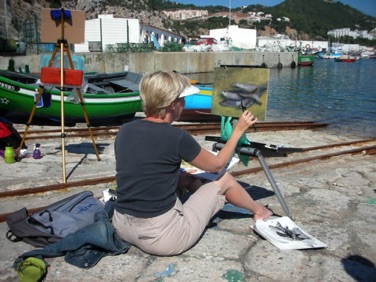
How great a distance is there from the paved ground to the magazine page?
0.06 m

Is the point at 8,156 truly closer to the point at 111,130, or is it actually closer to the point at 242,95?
the point at 111,130

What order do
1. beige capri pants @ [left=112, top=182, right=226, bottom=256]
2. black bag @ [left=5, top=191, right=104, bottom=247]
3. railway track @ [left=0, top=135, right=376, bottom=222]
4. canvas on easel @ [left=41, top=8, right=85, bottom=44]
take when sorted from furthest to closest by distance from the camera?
canvas on easel @ [left=41, top=8, right=85, bottom=44], railway track @ [left=0, top=135, right=376, bottom=222], black bag @ [left=5, top=191, right=104, bottom=247], beige capri pants @ [left=112, top=182, right=226, bottom=256]

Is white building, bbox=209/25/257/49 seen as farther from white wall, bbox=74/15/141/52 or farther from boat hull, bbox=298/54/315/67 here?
white wall, bbox=74/15/141/52

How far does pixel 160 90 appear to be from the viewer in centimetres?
309

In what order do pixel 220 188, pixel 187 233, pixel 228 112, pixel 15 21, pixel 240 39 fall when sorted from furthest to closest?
pixel 240 39 → pixel 15 21 → pixel 228 112 → pixel 220 188 → pixel 187 233

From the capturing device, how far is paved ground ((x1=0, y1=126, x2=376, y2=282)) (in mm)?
3271

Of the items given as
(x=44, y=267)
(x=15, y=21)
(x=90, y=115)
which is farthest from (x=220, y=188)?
(x=15, y=21)

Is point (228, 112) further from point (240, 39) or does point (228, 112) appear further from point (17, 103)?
point (240, 39)

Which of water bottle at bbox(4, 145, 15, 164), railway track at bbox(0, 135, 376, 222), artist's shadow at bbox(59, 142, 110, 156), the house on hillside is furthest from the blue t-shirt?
the house on hillside

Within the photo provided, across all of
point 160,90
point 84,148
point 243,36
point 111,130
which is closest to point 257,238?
point 160,90

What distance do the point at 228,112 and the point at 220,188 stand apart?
897 mm

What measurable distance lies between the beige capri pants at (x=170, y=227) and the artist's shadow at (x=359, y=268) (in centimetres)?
131

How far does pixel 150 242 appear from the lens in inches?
129

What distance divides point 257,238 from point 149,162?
1.58 metres
